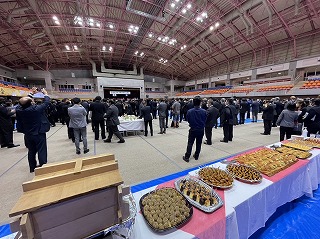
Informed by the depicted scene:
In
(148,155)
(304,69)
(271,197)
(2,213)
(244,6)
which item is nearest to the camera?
(271,197)

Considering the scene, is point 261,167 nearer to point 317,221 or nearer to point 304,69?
point 317,221

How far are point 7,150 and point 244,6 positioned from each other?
60.5 feet

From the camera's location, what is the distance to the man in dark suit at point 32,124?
2768mm

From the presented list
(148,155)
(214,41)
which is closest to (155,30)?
(214,41)

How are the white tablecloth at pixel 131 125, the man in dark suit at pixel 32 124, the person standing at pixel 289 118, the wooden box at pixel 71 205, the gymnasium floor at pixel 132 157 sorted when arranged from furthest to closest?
the white tablecloth at pixel 131 125 → the person standing at pixel 289 118 → the gymnasium floor at pixel 132 157 → the man in dark suit at pixel 32 124 → the wooden box at pixel 71 205

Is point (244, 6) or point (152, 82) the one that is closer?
point (244, 6)

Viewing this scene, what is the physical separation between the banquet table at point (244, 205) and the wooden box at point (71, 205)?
35 centimetres

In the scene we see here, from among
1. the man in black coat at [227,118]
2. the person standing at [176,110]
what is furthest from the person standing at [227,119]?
the person standing at [176,110]

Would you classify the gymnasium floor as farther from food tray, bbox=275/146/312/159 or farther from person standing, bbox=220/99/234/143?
food tray, bbox=275/146/312/159

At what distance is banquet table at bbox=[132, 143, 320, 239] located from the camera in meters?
1.09

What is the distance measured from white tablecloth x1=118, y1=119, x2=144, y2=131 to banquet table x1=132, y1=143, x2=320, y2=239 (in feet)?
15.6

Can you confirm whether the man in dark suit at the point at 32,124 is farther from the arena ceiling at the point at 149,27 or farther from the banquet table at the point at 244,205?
the arena ceiling at the point at 149,27

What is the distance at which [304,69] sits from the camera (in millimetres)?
16531

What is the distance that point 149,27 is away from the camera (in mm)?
14375
